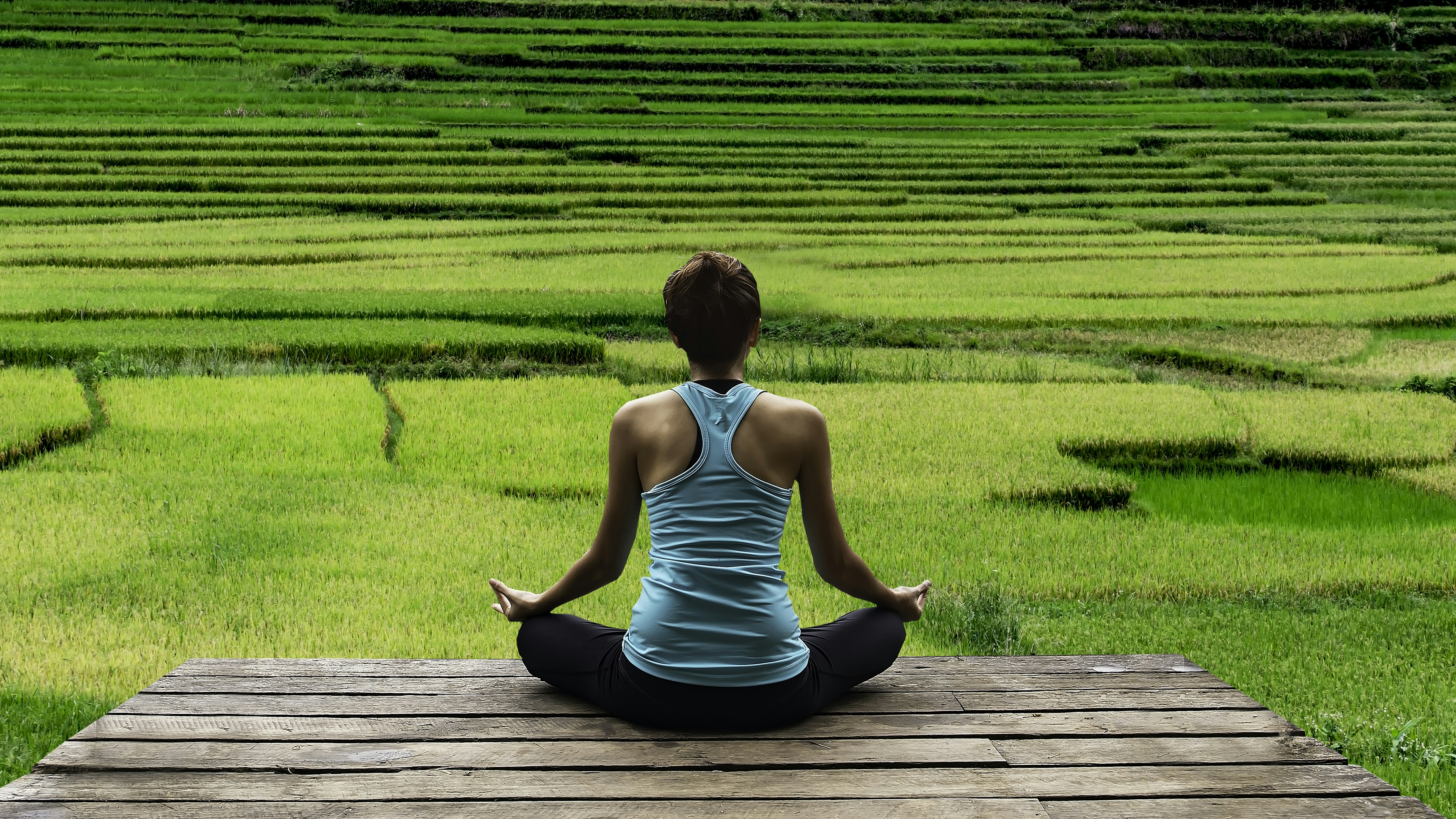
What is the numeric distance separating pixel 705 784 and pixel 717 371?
80 centimetres

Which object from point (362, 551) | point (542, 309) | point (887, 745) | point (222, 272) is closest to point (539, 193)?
point (222, 272)

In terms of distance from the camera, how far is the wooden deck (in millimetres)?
2074

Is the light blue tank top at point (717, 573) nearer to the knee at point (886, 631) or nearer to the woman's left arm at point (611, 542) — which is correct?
the woman's left arm at point (611, 542)

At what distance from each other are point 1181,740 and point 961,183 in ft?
82.3

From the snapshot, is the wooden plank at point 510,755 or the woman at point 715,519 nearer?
the wooden plank at point 510,755

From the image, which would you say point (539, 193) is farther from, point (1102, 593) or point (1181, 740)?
point (1181, 740)

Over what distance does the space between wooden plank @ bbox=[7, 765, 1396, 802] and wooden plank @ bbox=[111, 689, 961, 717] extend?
0.31m

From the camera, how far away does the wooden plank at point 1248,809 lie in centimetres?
206

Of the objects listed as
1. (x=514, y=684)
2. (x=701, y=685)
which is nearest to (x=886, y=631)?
(x=701, y=685)

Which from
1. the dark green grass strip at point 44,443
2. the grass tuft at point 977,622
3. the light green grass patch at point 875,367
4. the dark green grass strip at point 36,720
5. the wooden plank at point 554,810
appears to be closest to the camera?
the wooden plank at point 554,810

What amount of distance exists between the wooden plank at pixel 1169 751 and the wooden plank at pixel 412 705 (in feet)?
0.83

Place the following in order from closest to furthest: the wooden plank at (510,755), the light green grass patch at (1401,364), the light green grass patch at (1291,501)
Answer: the wooden plank at (510,755) → the light green grass patch at (1291,501) → the light green grass patch at (1401,364)

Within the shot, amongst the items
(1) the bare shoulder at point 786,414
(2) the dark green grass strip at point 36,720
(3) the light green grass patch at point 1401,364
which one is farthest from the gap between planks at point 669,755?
(3) the light green grass patch at point 1401,364

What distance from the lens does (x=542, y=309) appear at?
519 inches
